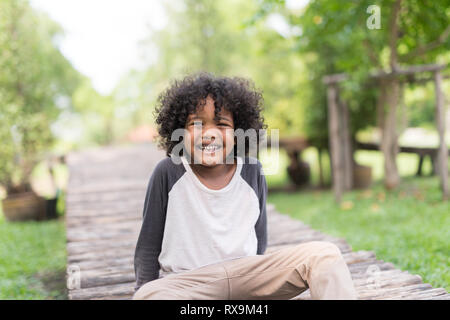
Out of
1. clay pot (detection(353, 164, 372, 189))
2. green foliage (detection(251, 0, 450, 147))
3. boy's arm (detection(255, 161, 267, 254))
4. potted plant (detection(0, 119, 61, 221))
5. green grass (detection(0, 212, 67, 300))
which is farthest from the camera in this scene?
clay pot (detection(353, 164, 372, 189))

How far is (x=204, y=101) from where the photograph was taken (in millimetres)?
2277

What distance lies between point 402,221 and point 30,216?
21.6 ft

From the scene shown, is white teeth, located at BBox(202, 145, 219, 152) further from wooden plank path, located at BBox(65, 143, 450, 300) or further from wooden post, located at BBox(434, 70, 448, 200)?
wooden post, located at BBox(434, 70, 448, 200)

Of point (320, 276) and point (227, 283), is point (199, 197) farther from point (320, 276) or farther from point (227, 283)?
point (320, 276)

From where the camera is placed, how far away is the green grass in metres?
4.12

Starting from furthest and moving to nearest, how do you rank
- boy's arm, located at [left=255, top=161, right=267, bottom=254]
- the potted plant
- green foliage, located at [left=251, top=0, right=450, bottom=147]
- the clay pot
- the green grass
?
the clay pot < the potted plant < green foliage, located at [left=251, top=0, right=450, bottom=147] < the green grass < boy's arm, located at [left=255, top=161, right=267, bottom=254]

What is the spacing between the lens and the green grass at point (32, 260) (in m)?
4.12

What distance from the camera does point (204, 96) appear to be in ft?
7.54

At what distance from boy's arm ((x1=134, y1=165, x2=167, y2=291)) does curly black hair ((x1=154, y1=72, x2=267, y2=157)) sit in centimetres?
40

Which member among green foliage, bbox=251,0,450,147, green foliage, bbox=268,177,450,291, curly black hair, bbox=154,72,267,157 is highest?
green foliage, bbox=251,0,450,147

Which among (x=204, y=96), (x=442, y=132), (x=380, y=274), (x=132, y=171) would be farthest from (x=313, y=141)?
(x=204, y=96)

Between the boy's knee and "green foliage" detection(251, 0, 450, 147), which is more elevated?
"green foliage" detection(251, 0, 450, 147)

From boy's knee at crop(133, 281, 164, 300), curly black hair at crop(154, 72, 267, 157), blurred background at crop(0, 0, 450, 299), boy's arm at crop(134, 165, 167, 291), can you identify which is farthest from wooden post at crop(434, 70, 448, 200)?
boy's knee at crop(133, 281, 164, 300)

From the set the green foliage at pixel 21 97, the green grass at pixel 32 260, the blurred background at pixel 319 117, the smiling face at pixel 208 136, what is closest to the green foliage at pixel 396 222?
the blurred background at pixel 319 117
